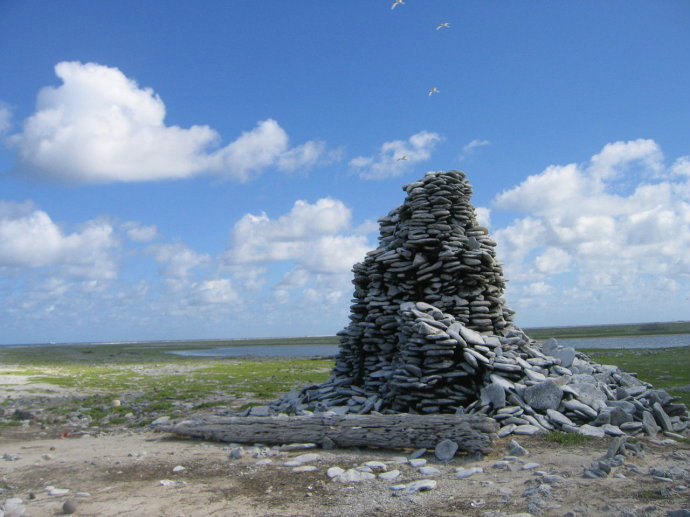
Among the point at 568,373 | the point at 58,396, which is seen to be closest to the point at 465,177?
the point at 568,373

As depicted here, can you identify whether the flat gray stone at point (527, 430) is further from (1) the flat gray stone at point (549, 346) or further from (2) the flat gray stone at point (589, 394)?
(1) the flat gray stone at point (549, 346)

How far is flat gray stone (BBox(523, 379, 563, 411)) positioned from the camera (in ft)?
42.7

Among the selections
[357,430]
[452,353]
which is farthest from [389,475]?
[452,353]

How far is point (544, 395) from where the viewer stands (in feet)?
42.9

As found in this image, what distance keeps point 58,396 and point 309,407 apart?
15.4 m

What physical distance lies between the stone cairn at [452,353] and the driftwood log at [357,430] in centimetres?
180

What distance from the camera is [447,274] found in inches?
669

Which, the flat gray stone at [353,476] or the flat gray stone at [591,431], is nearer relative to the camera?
the flat gray stone at [353,476]

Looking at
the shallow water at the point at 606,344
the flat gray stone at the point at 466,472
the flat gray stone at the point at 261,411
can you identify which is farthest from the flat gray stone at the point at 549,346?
the shallow water at the point at 606,344

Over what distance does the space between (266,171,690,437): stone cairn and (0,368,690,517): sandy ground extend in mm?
1574

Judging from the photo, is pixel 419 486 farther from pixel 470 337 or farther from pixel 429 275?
pixel 429 275

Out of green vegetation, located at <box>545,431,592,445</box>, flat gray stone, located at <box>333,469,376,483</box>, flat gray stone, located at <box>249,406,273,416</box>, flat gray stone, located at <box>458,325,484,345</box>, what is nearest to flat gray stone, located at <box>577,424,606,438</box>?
green vegetation, located at <box>545,431,592,445</box>

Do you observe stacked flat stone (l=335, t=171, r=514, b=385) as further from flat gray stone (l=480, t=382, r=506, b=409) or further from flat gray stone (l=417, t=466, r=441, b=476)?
flat gray stone (l=417, t=466, r=441, b=476)

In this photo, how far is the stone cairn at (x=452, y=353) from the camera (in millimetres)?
13000
